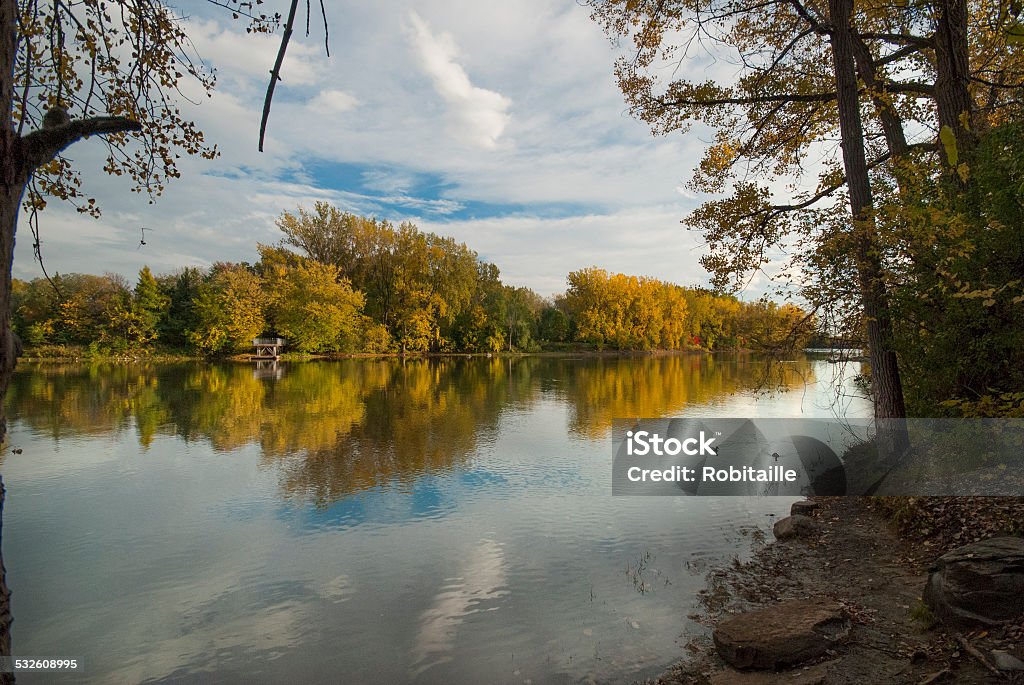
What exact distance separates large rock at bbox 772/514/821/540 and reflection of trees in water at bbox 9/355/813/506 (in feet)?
6.97

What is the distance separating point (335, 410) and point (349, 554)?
41.6 feet

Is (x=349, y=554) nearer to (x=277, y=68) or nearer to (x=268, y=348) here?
(x=277, y=68)

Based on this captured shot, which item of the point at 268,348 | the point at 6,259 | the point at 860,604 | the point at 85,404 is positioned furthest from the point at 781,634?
the point at 268,348

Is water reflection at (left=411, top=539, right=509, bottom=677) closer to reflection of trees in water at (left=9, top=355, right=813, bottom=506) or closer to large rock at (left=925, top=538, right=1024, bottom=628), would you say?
reflection of trees in water at (left=9, top=355, right=813, bottom=506)

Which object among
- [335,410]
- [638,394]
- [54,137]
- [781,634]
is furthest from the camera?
[638,394]

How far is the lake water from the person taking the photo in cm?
473

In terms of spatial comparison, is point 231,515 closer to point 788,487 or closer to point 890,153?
point 788,487

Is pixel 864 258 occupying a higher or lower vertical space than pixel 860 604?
higher

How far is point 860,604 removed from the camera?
4.86 metres

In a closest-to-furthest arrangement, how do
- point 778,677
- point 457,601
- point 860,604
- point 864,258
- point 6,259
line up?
point 6,259 < point 778,677 < point 860,604 < point 457,601 < point 864,258

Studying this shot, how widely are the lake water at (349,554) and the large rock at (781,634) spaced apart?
566 millimetres

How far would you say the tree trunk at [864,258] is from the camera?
709 cm

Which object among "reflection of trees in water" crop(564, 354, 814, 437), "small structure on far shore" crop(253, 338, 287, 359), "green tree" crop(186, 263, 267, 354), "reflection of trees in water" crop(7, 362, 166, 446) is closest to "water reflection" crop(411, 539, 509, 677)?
"reflection of trees in water" crop(564, 354, 814, 437)

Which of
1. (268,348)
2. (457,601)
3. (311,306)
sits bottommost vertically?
(457,601)
